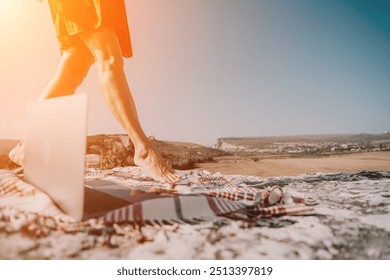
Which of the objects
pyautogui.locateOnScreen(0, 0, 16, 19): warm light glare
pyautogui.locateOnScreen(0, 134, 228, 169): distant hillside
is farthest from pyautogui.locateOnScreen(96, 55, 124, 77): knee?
pyautogui.locateOnScreen(0, 134, 228, 169): distant hillside

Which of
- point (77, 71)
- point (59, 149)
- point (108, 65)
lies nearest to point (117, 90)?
point (108, 65)

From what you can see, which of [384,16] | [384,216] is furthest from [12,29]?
[384,16]

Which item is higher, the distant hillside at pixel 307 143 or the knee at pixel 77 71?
the knee at pixel 77 71

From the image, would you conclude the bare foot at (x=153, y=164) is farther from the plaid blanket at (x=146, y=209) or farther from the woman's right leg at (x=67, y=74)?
the woman's right leg at (x=67, y=74)

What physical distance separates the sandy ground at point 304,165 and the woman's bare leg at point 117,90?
34.6 inches

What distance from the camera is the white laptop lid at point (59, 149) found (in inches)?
34.0

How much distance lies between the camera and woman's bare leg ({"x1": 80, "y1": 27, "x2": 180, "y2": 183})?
139cm

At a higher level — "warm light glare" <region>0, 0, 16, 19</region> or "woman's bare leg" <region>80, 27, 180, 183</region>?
"warm light glare" <region>0, 0, 16, 19</region>

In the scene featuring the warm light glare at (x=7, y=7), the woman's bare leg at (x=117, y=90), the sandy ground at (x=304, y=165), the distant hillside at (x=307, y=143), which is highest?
the warm light glare at (x=7, y=7)

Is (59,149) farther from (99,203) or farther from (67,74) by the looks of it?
(67,74)

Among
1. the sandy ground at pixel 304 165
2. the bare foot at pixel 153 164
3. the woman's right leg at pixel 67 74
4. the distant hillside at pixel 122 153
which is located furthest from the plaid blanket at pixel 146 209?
the distant hillside at pixel 122 153

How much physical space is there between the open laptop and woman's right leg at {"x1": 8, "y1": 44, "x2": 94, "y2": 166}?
0.35 m

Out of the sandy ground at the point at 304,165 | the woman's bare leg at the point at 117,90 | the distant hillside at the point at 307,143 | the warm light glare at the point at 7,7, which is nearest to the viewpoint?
the woman's bare leg at the point at 117,90

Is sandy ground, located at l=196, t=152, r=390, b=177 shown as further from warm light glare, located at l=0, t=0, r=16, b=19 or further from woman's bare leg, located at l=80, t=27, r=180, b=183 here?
warm light glare, located at l=0, t=0, r=16, b=19
